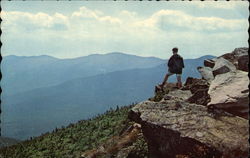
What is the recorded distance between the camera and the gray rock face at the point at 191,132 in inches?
430

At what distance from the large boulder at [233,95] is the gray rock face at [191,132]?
314mm

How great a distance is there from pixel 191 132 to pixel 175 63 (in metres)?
11.3

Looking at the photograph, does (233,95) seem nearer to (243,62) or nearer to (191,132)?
(191,132)

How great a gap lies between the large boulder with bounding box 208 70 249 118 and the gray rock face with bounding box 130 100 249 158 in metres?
0.31

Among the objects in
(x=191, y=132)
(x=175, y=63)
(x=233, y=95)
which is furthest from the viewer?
(x=175, y=63)

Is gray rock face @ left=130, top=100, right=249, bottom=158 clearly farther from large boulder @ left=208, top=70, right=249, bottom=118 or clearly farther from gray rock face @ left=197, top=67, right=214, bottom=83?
gray rock face @ left=197, top=67, right=214, bottom=83

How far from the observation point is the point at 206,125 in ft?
39.1

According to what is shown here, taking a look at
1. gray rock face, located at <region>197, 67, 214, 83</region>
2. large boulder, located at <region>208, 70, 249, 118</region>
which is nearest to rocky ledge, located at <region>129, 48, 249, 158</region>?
large boulder, located at <region>208, 70, 249, 118</region>

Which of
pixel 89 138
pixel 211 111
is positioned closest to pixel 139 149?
pixel 211 111

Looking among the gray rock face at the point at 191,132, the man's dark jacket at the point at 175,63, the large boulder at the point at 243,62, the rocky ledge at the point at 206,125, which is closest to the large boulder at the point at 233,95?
the rocky ledge at the point at 206,125

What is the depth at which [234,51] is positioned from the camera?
26.0 m

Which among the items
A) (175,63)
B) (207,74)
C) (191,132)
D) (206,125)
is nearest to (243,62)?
(207,74)

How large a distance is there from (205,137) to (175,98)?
22.8 feet

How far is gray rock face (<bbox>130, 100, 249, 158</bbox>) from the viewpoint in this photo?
10922mm
